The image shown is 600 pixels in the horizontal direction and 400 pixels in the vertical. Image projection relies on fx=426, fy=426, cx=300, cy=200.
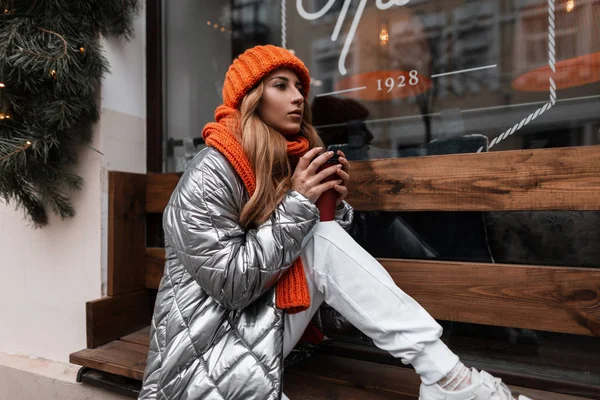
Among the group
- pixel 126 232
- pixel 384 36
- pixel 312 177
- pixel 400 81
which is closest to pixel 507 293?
pixel 312 177

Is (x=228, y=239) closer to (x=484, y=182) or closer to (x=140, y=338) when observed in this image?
(x=484, y=182)

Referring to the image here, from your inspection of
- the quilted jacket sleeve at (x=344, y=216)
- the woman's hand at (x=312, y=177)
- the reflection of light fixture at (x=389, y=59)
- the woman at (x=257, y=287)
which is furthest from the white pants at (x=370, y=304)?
the reflection of light fixture at (x=389, y=59)

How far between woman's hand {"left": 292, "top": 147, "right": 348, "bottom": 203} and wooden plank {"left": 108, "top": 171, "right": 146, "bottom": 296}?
3.62 feet

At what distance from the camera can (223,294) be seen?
1207 mm

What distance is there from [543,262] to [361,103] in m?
1.00

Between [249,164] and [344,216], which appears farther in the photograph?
[344,216]

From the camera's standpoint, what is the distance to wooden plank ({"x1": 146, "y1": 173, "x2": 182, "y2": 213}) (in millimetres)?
2084

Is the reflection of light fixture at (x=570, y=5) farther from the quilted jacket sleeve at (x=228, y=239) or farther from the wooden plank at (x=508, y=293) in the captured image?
the quilted jacket sleeve at (x=228, y=239)

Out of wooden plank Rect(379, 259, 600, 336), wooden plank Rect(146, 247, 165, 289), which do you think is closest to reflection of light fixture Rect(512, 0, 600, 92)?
wooden plank Rect(379, 259, 600, 336)

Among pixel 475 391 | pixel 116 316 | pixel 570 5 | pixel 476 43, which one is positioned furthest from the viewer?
pixel 116 316

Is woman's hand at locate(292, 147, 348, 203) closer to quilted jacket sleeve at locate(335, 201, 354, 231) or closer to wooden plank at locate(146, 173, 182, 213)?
quilted jacket sleeve at locate(335, 201, 354, 231)

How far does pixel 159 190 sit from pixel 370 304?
1333mm

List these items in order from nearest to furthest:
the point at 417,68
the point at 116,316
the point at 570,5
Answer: the point at 570,5 → the point at 417,68 → the point at 116,316

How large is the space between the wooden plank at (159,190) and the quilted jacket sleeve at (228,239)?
82 centimetres
